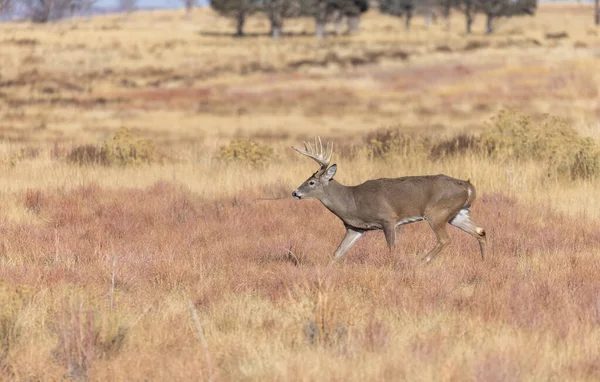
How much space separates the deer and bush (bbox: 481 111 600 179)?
5988mm

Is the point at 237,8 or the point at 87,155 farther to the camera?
the point at 237,8

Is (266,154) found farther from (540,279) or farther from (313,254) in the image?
(540,279)

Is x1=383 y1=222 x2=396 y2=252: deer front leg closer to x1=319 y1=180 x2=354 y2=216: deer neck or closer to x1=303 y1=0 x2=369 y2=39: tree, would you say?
x1=319 y1=180 x2=354 y2=216: deer neck

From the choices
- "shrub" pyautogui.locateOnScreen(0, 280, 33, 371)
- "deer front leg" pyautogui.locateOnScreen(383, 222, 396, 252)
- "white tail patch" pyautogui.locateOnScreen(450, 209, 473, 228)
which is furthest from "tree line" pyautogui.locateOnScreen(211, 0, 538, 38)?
"shrub" pyautogui.locateOnScreen(0, 280, 33, 371)

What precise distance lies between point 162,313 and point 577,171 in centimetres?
982

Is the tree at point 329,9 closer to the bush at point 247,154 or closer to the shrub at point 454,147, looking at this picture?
the shrub at point 454,147

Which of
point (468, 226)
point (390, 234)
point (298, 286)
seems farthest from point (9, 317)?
point (468, 226)

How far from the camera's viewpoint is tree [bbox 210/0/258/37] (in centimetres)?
9500

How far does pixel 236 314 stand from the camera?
6.95 m

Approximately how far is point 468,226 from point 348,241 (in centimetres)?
144

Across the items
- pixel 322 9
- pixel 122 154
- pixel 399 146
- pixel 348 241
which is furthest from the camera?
pixel 322 9

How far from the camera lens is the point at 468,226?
9727mm

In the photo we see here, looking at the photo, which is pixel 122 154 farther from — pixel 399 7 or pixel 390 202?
pixel 399 7

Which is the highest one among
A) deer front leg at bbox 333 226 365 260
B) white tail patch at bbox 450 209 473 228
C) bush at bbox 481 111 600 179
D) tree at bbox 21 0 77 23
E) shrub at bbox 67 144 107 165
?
white tail patch at bbox 450 209 473 228
